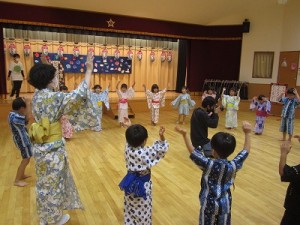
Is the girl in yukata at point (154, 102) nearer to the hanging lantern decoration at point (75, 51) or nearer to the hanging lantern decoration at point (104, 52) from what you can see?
the hanging lantern decoration at point (104, 52)

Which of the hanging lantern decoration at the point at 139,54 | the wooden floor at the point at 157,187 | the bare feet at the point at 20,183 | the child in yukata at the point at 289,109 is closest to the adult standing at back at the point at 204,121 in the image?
the wooden floor at the point at 157,187

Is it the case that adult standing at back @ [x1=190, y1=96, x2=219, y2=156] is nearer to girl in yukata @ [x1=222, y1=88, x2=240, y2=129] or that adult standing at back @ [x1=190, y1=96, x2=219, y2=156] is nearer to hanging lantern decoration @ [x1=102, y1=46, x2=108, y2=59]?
girl in yukata @ [x1=222, y1=88, x2=240, y2=129]

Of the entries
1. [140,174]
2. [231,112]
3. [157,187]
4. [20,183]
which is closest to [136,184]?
[140,174]

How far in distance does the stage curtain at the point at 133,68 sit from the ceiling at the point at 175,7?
6.90 ft

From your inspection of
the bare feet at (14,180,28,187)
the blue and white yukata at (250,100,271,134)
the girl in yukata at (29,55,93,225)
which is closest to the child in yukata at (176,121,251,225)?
the girl in yukata at (29,55,93,225)

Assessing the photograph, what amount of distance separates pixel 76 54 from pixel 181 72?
4.51 m

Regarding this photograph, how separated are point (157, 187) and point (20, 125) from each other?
1.88 m

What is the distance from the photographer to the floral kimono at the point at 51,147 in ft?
6.98

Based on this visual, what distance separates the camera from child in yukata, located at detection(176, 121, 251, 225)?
1735 mm

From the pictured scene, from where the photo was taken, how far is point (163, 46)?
1200 cm

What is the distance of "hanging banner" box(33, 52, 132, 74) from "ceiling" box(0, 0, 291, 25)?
2438mm

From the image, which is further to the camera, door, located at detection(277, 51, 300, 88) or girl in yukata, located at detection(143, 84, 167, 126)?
door, located at detection(277, 51, 300, 88)

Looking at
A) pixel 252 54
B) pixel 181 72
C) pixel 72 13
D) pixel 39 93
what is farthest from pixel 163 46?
pixel 39 93

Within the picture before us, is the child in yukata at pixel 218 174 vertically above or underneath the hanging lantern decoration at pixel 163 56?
underneath
